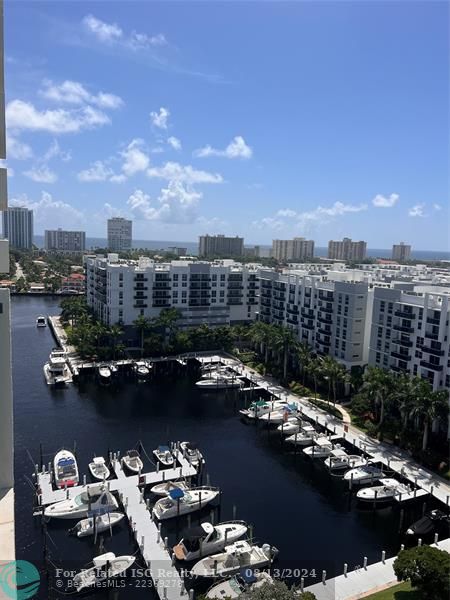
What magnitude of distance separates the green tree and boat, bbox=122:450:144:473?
23132 millimetres

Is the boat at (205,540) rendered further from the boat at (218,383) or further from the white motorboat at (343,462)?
the boat at (218,383)

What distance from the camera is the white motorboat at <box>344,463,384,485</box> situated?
4119 centimetres

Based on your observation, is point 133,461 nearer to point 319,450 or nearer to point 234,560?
point 234,560

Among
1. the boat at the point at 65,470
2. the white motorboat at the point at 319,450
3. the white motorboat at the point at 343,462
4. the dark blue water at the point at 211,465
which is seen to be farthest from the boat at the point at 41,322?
the white motorboat at the point at 343,462

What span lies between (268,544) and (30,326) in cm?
8429

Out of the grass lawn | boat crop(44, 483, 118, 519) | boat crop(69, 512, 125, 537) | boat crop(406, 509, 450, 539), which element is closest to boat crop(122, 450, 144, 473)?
boat crop(44, 483, 118, 519)

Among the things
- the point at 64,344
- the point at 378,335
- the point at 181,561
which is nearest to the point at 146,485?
the point at 181,561

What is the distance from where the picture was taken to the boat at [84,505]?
3456 centimetres

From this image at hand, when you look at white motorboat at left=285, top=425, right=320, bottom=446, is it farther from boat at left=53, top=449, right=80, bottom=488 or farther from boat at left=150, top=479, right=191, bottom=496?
boat at left=53, top=449, right=80, bottom=488

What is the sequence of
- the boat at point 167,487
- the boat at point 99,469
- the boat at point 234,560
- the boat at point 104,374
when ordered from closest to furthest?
1. the boat at point 234,560
2. the boat at point 167,487
3. the boat at point 99,469
4. the boat at point 104,374

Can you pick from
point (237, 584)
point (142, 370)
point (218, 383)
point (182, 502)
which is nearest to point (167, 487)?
point (182, 502)

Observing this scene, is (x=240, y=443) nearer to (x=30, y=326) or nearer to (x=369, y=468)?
(x=369, y=468)

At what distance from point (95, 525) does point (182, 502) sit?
21.9 ft

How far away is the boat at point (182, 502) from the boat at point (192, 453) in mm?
4925
